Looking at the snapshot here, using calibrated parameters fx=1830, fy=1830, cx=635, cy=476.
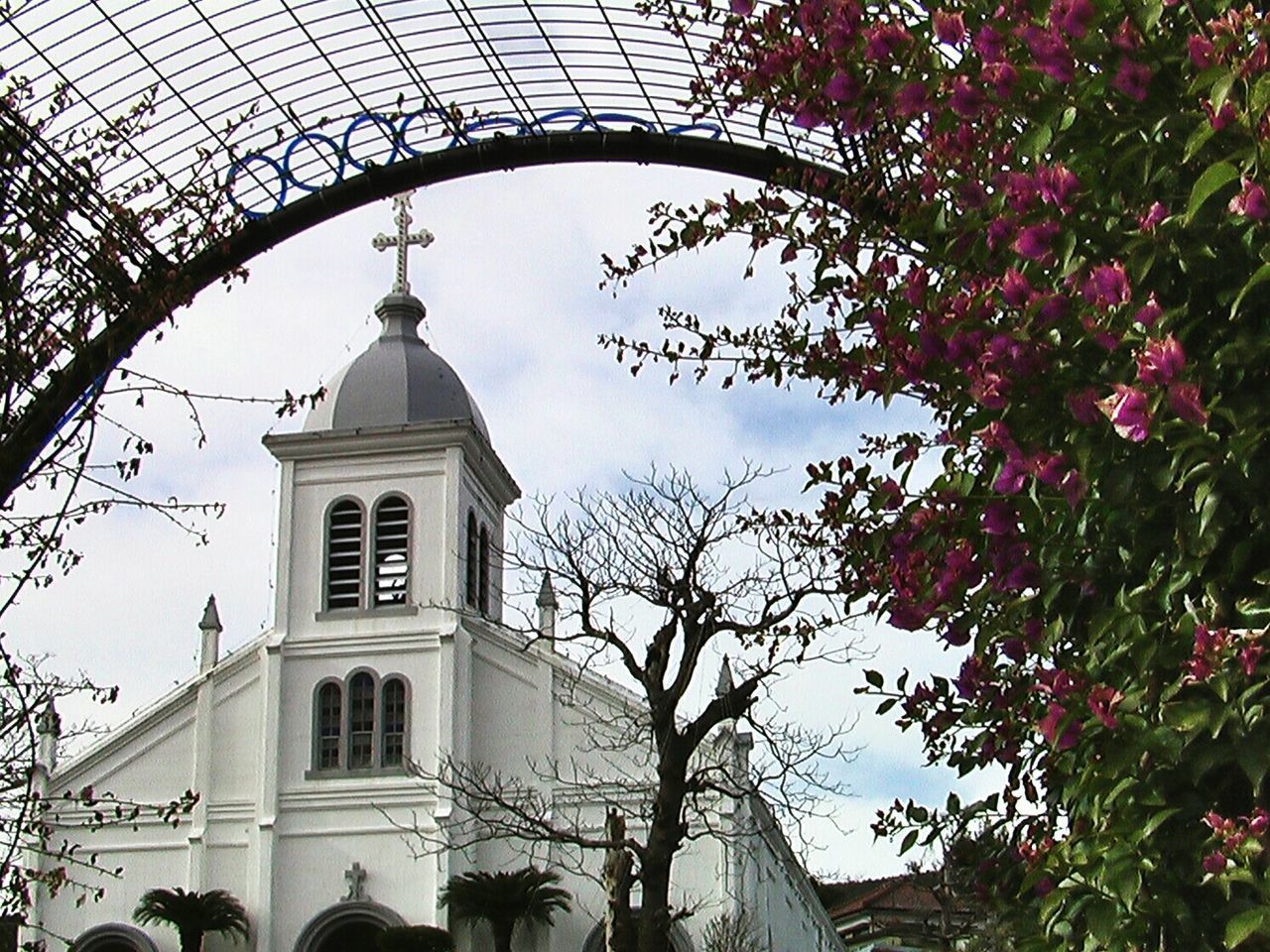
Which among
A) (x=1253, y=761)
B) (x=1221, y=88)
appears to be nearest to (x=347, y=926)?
(x=1253, y=761)

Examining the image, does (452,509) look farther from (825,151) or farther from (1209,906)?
(1209,906)

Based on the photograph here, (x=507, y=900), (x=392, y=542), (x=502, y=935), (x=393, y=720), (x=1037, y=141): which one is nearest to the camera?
(x=1037, y=141)

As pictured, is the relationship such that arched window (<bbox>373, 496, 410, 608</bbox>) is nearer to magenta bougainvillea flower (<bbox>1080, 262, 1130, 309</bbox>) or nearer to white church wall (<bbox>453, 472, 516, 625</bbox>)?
white church wall (<bbox>453, 472, 516, 625</bbox>)

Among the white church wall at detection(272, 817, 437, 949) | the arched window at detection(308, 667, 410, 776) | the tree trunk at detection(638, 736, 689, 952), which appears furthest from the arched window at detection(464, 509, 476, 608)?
the tree trunk at detection(638, 736, 689, 952)

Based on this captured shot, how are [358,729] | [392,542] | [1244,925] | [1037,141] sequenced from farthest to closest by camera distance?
[392,542] < [358,729] < [1037,141] < [1244,925]

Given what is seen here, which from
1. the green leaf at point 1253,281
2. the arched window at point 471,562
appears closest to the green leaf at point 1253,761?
the green leaf at point 1253,281

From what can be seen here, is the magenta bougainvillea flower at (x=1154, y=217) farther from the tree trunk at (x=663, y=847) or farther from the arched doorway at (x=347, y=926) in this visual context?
the arched doorway at (x=347, y=926)

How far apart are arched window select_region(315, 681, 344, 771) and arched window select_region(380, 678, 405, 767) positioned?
2.60 feet

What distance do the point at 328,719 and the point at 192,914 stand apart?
13.9ft

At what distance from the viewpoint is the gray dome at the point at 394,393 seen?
3447 cm

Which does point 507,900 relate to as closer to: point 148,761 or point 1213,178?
point 148,761

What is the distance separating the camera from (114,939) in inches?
1235

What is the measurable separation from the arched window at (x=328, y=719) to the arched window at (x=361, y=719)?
219mm

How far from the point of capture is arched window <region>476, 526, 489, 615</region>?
34906 mm
